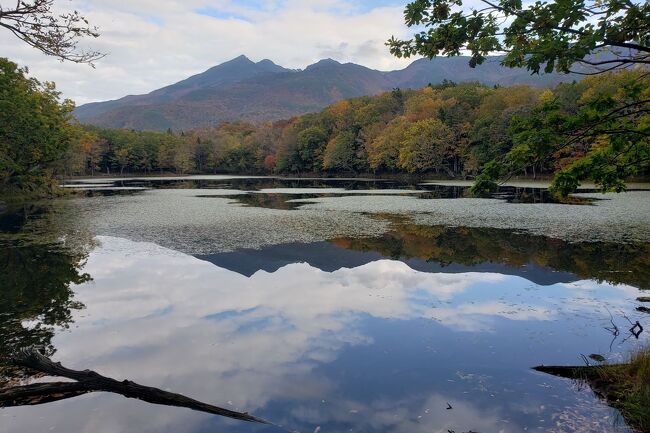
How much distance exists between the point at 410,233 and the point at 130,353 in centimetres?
1594

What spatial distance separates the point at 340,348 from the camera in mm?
8523

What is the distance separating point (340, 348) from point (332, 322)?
4.96 feet

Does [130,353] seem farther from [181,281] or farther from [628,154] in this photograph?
[628,154]

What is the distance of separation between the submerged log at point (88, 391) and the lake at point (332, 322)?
14 centimetres

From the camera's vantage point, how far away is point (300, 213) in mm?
30688

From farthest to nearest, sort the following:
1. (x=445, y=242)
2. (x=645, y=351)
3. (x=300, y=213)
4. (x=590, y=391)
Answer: (x=300, y=213)
(x=445, y=242)
(x=645, y=351)
(x=590, y=391)

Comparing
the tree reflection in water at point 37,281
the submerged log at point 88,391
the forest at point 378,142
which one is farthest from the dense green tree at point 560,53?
the forest at point 378,142

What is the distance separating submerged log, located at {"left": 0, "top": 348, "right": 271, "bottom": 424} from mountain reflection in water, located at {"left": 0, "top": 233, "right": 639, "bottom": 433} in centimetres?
18

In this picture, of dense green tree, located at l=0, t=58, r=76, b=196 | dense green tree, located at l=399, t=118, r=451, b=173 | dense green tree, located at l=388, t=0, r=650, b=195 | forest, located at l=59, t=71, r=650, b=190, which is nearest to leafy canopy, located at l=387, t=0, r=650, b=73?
dense green tree, located at l=388, t=0, r=650, b=195

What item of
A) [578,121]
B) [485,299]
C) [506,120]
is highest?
[506,120]

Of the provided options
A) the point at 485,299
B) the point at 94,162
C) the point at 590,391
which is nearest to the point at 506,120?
the point at 485,299

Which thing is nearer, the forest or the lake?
the lake

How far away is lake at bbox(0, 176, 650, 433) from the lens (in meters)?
6.27

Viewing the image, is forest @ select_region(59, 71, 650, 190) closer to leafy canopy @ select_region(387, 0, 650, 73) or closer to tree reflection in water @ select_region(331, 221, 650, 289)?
tree reflection in water @ select_region(331, 221, 650, 289)
